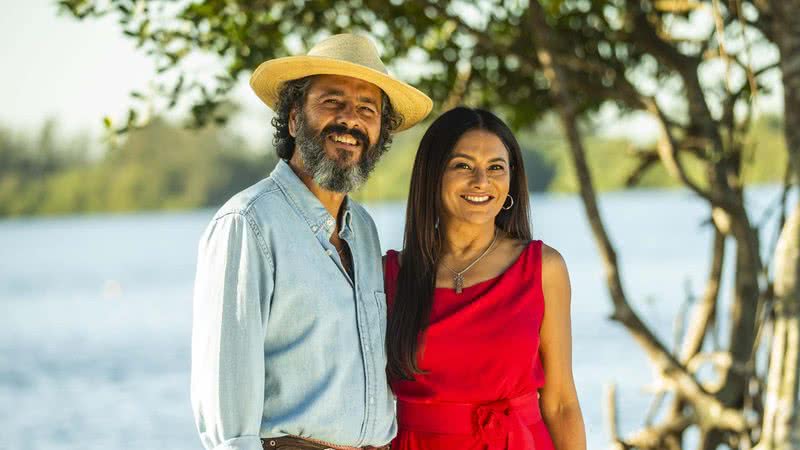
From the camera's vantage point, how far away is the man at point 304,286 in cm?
274

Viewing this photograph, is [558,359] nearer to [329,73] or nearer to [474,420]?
[474,420]

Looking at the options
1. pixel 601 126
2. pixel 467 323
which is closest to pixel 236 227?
pixel 467 323

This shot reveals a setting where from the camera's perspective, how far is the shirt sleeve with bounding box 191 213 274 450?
A: 2713 mm

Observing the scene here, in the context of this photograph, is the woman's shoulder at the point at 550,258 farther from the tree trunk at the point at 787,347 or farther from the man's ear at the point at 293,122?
the tree trunk at the point at 787,347

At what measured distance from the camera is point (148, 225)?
79188 mm

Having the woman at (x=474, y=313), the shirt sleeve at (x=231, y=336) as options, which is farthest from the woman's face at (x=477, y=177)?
the shirt sleeve at (x=231, y=336)

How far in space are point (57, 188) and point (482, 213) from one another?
68.9 meters

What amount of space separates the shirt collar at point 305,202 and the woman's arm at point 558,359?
27.3 inches

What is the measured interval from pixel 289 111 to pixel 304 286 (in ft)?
2.14

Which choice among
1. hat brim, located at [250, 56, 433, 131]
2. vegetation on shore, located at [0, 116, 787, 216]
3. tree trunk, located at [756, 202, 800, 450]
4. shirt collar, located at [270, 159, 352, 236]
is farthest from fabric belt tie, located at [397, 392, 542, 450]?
vegetation on shore, located at [0, 116, 787, 216]

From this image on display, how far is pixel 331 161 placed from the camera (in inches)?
122

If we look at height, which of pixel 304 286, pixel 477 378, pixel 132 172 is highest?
pixel 132 172

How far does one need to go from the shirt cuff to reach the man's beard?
72 cm

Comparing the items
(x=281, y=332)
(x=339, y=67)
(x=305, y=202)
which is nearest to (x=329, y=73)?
(x=339, y=67)
